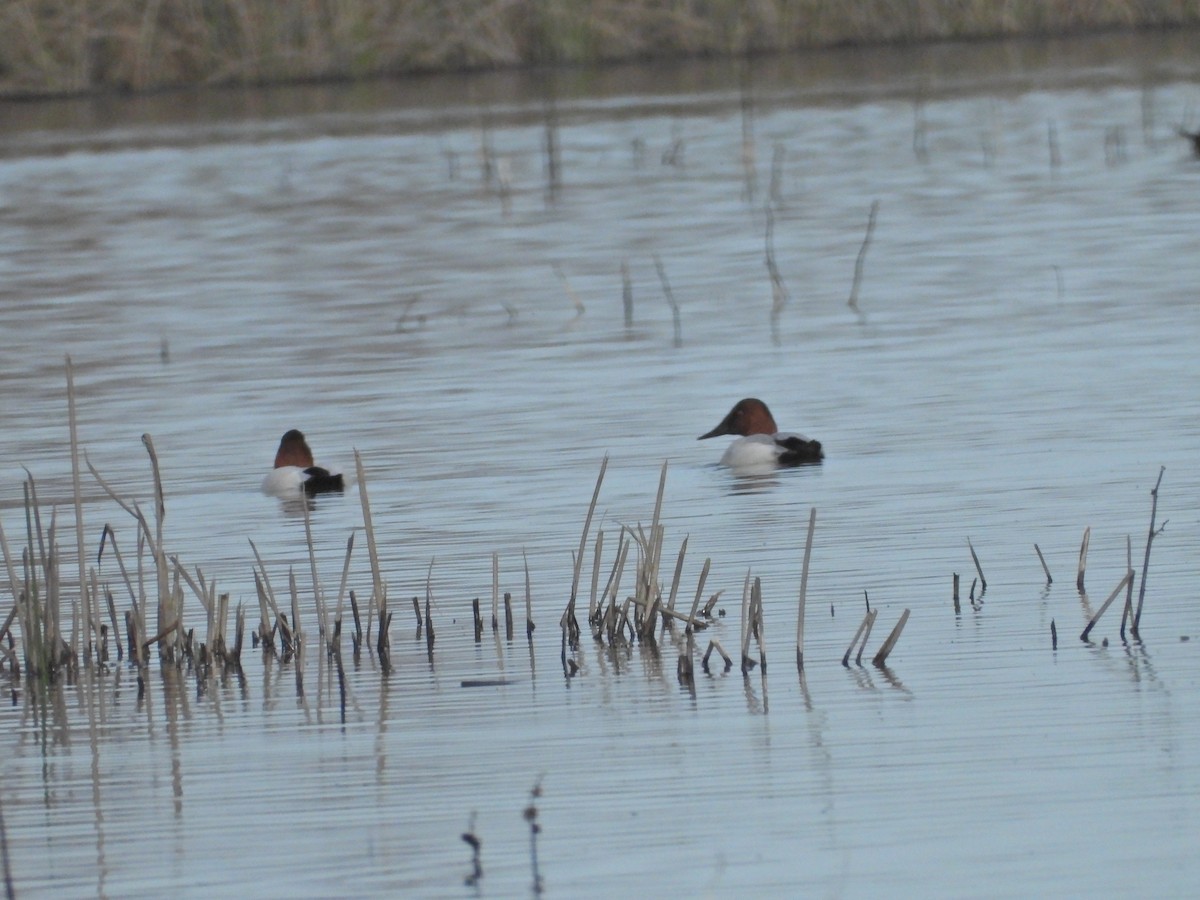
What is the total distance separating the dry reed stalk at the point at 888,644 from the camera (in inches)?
221

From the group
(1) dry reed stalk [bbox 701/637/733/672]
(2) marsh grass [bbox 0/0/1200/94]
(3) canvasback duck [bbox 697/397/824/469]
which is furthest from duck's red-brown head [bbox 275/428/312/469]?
(2) marsh grass [bbox 0/0/1200/94]

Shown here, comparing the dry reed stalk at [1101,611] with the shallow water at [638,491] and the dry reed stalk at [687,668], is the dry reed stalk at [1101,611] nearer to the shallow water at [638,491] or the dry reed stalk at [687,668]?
the shallow water at [638,491]

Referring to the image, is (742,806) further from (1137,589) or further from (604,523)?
(604,523)

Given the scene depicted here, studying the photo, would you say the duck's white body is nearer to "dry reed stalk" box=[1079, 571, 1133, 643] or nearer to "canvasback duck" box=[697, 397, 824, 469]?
"canvasback duck" box=[697, 397, 824, 469]

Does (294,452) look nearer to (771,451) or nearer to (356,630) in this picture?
(771,451)

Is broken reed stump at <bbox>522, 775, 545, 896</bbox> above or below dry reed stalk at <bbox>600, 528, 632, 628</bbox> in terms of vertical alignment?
below

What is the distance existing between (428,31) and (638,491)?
22285 millimetres

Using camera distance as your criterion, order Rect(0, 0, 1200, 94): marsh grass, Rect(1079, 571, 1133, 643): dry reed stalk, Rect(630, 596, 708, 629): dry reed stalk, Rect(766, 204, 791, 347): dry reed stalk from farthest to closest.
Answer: Rect(0, 0, 1200, 94): marsh grass → Rect(766, 204, 791, 347): dry reed stalk → Rect(630, 596, 708, 629): dry reed stalk → Rect(1079, 571, 1133, 643): dry reed stalk

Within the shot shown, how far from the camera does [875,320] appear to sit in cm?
1312

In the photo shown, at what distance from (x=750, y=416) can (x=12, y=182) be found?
14.7 m

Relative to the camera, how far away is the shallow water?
179 inches

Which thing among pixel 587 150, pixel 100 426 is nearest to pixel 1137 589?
pixel 100 426

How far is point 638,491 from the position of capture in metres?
8.66

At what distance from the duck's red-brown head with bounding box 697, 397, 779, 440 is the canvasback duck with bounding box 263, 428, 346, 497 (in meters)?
1.54
